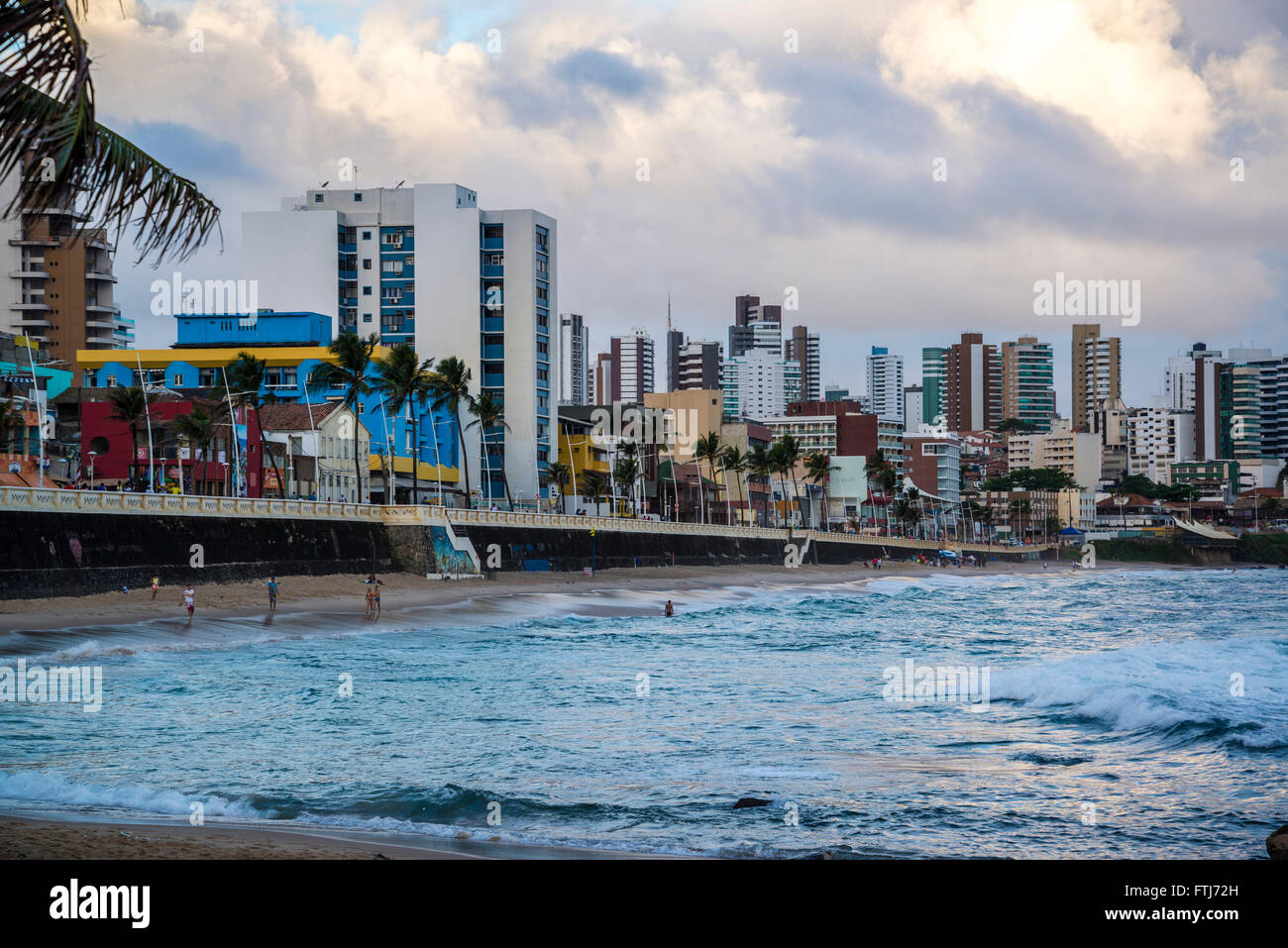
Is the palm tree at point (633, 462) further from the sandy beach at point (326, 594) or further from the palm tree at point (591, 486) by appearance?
the sandy beach at point (326, 594)

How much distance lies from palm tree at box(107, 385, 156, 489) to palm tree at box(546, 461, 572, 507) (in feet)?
165

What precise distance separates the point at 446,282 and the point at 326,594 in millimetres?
63011

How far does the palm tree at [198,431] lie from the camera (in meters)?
72.7

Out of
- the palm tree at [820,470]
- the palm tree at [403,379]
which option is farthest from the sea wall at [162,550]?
the palm tree at [820,470]

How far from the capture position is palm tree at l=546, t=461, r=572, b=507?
396 ft

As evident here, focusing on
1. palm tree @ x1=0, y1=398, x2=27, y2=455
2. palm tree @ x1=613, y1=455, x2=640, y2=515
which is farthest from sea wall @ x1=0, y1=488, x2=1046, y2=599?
palm tree @ x1=613, y1=455, x2=640, y2=515

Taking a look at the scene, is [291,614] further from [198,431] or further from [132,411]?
[198,431]

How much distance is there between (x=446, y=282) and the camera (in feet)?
384

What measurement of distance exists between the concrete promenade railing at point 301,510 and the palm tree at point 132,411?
12.8m

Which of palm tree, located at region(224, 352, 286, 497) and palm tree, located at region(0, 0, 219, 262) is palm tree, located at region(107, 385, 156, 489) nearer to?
palm tree, located at region(224, 352, 286, 497)

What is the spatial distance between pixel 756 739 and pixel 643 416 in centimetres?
13303

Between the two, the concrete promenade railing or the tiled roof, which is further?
the tiled roof
